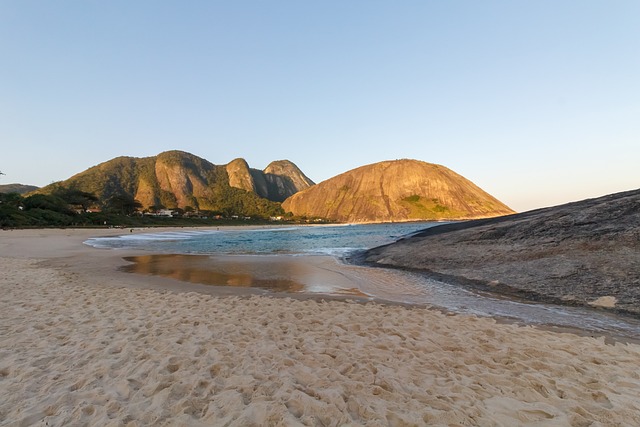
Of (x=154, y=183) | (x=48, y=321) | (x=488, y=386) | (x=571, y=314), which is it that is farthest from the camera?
(x=154, y=183)

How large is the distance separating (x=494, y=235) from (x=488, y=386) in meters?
15.5

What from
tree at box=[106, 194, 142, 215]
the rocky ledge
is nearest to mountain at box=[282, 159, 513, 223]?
tree at box=[106, 194, 142, 215]

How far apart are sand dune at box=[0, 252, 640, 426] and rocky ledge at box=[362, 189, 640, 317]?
4375 mm

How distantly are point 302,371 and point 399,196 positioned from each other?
175 metres

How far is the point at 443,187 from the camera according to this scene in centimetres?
17612

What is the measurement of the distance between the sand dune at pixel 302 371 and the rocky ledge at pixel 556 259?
4375 mm

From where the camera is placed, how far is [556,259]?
11930 mm

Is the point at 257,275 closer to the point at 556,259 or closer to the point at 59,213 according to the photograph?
the point at 556,259

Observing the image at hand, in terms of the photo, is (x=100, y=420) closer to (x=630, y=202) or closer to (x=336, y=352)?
(x=336, y=352)

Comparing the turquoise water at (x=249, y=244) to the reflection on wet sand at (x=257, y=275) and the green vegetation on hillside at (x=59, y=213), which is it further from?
the green vegetation on hillside at (x=59, y=213)

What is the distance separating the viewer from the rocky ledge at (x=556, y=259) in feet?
30.5

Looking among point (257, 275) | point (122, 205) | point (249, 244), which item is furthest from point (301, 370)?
point (122, 205)

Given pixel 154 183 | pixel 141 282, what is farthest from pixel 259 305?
pixel 154 183

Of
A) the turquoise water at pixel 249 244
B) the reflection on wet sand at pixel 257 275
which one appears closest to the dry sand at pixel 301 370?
the reflection on wet sand at pixel 257 275
